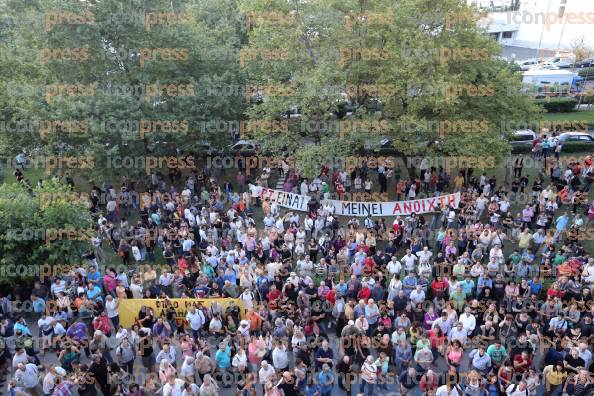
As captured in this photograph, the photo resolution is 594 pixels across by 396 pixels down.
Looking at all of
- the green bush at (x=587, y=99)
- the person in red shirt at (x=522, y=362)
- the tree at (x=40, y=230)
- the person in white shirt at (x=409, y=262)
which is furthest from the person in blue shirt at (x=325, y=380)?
the green bush at (x=587, y=99)

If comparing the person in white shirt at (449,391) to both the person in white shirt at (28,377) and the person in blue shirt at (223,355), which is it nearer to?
the person in blue shirt at (223,355)

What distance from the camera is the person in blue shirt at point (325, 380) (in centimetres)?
1142

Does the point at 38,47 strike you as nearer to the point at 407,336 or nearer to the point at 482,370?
the point at 407,336

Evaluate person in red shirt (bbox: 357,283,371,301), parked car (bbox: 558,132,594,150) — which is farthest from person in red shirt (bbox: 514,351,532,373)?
parked car (bbox: 558,132,594,150)

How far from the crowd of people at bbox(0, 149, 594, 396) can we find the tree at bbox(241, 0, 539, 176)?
3.70 meters

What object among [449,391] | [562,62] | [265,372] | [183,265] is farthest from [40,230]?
[562,62]

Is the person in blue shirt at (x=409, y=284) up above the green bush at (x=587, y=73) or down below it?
below

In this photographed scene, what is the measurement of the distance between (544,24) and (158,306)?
48.7 metres

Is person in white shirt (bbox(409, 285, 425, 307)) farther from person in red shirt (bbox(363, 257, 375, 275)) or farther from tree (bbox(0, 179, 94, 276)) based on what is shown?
tree (bbox(0, 179, 94, 276))

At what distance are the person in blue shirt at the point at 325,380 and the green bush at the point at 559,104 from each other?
109ft

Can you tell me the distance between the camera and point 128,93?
75.3ft

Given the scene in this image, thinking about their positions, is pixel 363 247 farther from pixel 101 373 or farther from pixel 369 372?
pixel 101 373

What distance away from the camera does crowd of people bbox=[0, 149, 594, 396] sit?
39.2ft

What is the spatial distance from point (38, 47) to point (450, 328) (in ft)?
73.9
